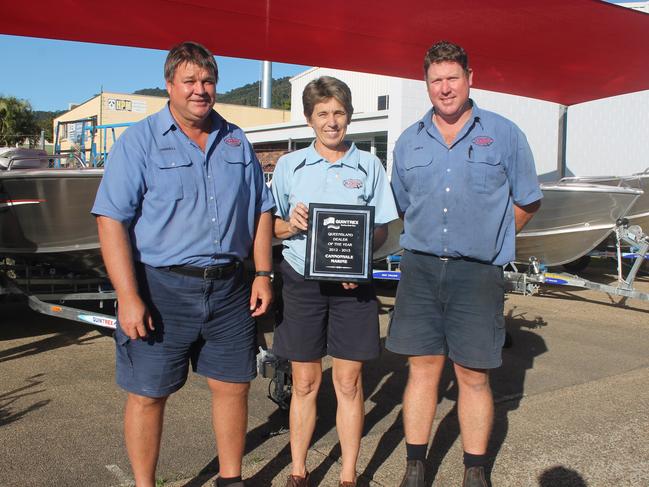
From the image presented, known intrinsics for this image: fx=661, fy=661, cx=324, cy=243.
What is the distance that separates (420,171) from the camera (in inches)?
121

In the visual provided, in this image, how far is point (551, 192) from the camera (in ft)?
25.9

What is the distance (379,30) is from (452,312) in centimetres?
323

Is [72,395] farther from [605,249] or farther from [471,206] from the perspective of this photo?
[605,249]

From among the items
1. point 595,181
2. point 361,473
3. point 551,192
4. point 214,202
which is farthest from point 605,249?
point 214,202

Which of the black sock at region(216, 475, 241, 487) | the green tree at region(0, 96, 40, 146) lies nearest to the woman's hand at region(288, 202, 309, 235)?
the black sock at region(216, 475, 241, 487)

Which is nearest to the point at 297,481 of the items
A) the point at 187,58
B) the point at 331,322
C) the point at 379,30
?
the point at 331,322

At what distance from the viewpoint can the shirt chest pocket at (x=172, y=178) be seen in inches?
101

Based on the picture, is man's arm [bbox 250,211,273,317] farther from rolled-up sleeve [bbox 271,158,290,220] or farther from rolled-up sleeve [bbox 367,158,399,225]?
rolled-up sleeve [bbox 367,158,399,225]

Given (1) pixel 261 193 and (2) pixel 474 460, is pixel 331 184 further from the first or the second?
(2) pixel 474 460

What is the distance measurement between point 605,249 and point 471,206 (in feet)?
30.3

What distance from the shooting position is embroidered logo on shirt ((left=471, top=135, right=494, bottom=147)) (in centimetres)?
296

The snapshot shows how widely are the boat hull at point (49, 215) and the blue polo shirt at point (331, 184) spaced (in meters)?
2.99

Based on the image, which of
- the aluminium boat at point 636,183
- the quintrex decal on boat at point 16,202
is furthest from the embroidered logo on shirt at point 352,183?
the aluminium boat at point 636,183

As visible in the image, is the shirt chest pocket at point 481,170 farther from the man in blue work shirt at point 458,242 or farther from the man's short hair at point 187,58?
the man's short hair at point 187,58
